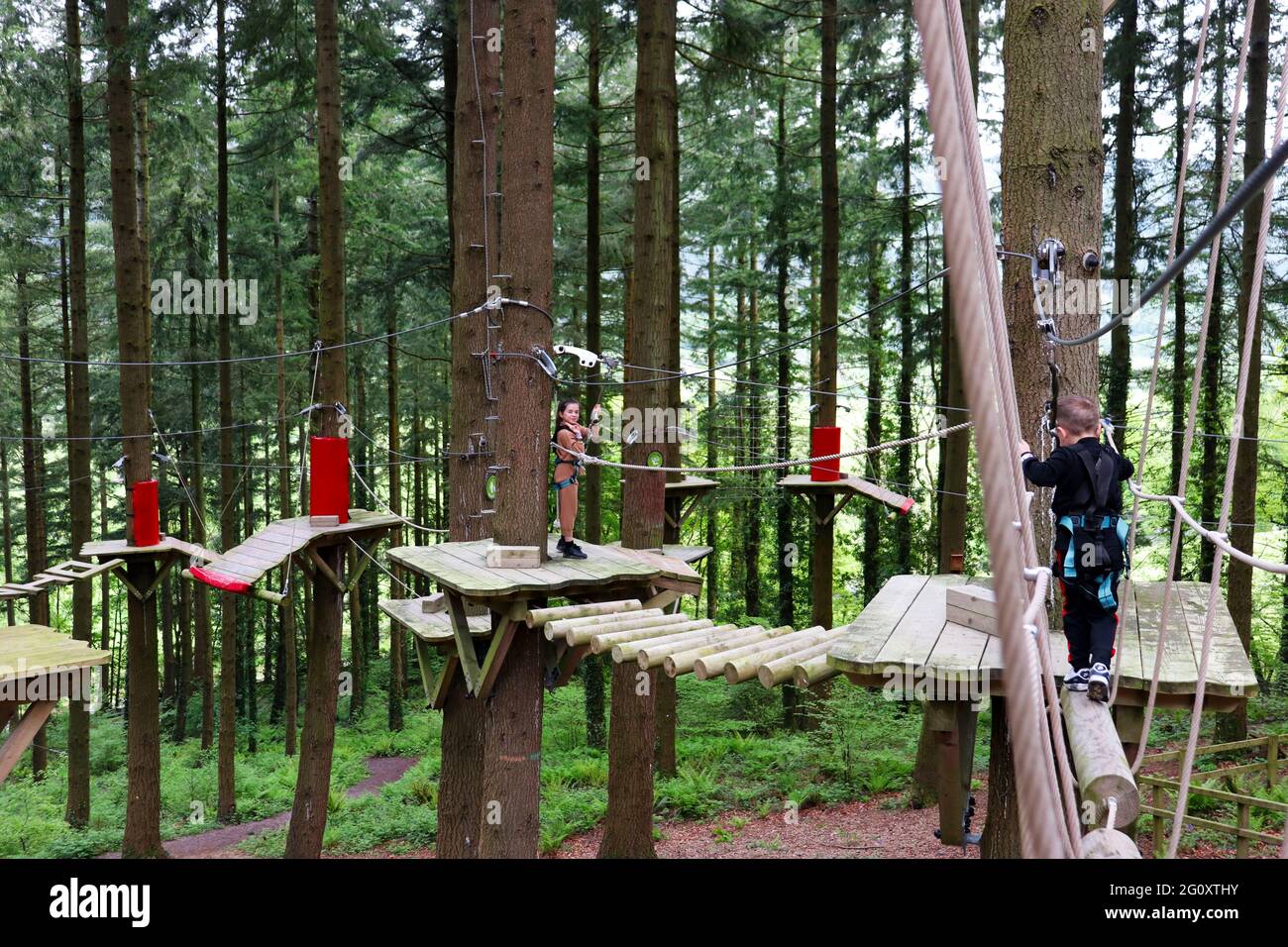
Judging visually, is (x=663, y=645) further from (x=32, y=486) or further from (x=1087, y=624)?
(x=32, y=486)

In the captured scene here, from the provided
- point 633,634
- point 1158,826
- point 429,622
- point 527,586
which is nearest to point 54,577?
point 429,622

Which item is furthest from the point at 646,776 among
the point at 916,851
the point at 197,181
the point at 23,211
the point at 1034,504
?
the point at 23,211

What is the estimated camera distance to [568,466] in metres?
5.57

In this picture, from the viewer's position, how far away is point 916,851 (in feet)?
26.9

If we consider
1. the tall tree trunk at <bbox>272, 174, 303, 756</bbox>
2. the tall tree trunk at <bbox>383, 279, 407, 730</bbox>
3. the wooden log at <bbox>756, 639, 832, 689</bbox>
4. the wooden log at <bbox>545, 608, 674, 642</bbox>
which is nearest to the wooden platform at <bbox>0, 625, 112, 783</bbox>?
the wooden log at <bbox>545, 608, 674, 642</bbox>

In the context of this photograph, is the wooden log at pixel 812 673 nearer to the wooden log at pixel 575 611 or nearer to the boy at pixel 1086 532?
the boy at pixel 1086 532

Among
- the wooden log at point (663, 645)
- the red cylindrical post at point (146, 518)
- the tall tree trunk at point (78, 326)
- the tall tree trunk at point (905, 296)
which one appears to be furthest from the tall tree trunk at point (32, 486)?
the tall tree trunk at point (905, 296)

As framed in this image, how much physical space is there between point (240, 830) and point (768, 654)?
11.6 metres

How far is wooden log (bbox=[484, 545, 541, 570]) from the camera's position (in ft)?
16.5

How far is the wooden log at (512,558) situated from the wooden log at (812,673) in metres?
2.06

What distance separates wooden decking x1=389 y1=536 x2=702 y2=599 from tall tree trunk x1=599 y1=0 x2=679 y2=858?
204 centimetres

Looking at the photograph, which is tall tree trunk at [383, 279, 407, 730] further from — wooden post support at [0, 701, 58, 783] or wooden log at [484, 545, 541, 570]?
wooden log at [484, 545, 541, 570]
